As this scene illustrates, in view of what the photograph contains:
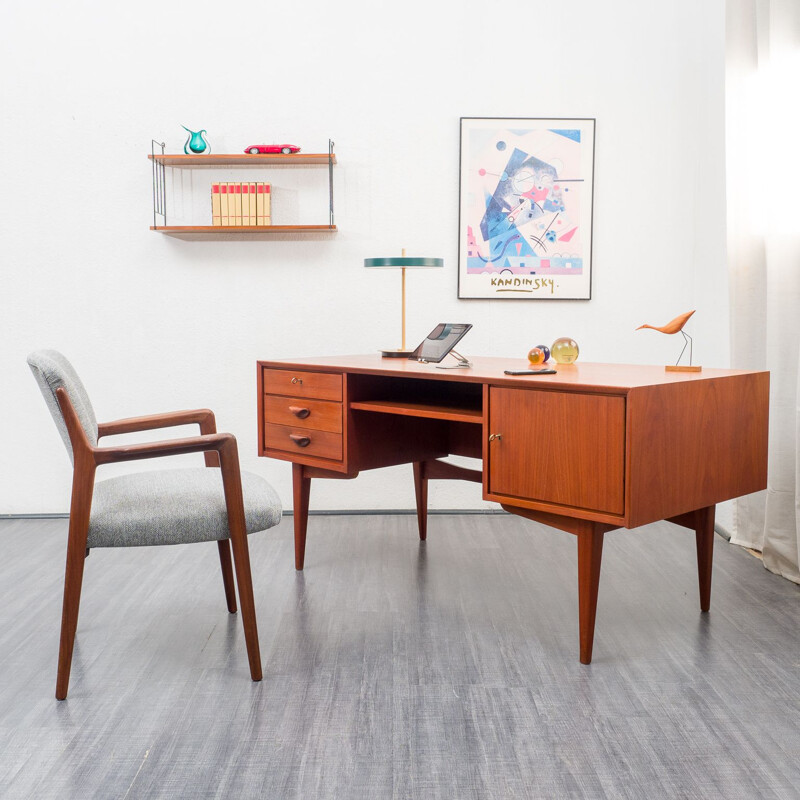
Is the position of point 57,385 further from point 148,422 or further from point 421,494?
point 421,494

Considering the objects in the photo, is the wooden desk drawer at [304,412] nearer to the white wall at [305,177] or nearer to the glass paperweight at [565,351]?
the glass paperweight at [565,351]

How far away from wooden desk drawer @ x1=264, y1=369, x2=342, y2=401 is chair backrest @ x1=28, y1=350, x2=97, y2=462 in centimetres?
75

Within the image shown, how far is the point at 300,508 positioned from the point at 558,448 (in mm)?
1134

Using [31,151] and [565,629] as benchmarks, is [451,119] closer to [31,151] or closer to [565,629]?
[31,151]

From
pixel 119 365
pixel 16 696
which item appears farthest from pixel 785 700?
pixel 119 365

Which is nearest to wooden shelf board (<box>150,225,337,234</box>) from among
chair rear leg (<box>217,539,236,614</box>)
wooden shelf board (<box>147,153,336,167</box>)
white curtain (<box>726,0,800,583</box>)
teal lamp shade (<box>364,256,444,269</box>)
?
wooden shelf board (<box>147,153,336,167</box>)

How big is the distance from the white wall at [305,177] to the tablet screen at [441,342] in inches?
36.3

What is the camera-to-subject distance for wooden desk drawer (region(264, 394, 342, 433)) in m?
2.50

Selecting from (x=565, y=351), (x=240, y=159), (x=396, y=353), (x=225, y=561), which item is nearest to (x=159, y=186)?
(x=240, y=159)

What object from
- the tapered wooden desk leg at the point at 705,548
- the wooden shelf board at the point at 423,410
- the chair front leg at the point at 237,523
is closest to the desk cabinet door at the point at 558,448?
the wooden shelf board at the point at 423,410

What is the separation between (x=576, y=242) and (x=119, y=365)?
6.92 feet

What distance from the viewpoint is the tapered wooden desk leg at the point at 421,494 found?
3.02 m

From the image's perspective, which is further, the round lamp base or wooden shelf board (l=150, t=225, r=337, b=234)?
wooden shelf board (l=150, t=225, r=337, b=234)

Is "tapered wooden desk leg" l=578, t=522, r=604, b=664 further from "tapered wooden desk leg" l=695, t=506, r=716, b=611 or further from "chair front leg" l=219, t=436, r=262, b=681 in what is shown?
"chair front leg" l=219, t=436, r=262, b=681
